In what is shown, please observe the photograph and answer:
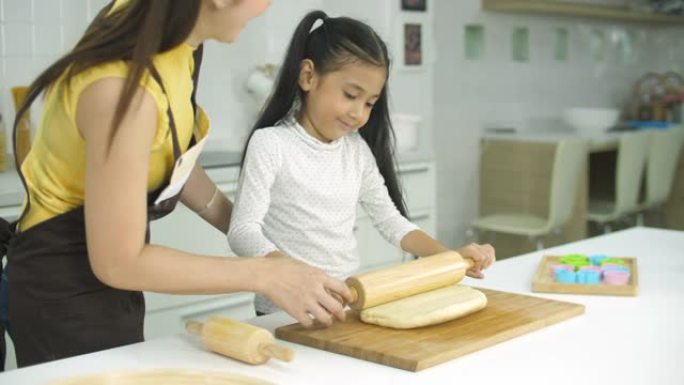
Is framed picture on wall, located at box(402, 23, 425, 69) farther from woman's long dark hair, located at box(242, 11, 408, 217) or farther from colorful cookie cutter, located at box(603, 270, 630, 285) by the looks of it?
colorful cookie cutter, located at box(603, 270, 630, 285)

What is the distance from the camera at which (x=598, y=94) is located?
209 inches

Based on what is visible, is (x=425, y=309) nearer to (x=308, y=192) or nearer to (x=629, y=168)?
(x=308, y=192)

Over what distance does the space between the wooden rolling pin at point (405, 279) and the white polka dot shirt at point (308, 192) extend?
0.30m

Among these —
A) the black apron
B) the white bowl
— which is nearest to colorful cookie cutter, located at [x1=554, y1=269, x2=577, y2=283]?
the black apron

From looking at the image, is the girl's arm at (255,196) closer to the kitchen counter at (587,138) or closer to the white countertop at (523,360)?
the white countertop at (523,360)

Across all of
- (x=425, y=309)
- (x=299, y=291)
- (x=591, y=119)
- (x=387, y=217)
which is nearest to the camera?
(x=299, y=291)

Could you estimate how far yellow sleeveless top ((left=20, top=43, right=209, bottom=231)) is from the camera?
3.50 ft

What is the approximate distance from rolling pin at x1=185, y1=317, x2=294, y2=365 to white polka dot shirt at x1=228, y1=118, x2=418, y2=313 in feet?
1.37

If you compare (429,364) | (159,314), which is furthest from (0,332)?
(159,314)

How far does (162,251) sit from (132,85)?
197 millimetres

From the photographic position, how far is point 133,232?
1.03 m

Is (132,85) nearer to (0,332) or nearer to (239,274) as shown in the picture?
(239,274)

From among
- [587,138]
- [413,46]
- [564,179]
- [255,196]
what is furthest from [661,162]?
[255,196]

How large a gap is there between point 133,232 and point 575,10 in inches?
154
